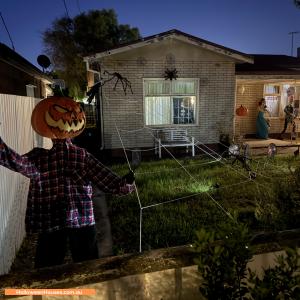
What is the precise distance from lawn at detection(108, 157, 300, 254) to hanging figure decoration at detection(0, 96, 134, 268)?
4.27 feet

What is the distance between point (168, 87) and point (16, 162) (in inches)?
343

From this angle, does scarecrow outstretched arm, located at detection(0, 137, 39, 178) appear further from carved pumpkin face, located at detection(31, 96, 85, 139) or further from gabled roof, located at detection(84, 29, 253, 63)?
gabled roof, located at detection(84, 29, 253, 63)

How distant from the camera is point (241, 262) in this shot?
6.31 feet

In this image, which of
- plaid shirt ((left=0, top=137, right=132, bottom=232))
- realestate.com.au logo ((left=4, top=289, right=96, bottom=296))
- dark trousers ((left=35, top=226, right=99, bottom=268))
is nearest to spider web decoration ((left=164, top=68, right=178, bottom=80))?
plaid shirt ((left=0, top=137, right=132, bottom=232))

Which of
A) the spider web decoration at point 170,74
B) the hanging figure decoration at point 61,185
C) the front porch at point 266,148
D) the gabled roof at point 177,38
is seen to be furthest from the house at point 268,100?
the hanging figure decoration at point 61,185

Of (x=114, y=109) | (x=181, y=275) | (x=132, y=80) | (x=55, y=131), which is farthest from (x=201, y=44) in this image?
(x=181, y=275)

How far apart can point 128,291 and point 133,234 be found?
8.45ft

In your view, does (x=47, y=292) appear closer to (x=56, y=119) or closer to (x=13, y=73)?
(x=56, y=119)

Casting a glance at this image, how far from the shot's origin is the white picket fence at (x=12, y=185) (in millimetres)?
3463

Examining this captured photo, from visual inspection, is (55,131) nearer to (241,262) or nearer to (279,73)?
(241,262)

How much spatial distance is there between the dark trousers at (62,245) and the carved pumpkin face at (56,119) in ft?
2.82

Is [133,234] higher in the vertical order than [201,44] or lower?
lower

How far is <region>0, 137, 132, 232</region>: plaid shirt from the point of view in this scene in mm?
2639

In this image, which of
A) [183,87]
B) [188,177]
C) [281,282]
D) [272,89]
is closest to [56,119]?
[281,282]
